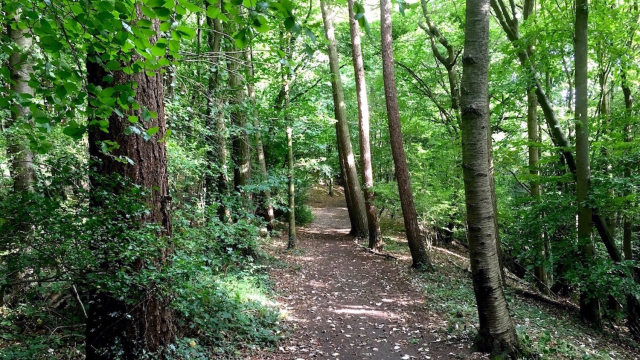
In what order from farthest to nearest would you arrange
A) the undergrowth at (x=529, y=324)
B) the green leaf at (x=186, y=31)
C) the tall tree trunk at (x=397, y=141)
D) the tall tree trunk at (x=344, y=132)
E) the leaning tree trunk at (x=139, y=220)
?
the tall tree trunk at (x=344, y=132) < the tall tree trunk at (x=397, y=141) < the undergrowth at (x=529, y=324) < the leaning tree trunk at (x=139, y=220) < the green leaf at (x=186, y=31)

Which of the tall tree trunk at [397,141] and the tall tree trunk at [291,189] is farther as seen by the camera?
the tall tree trunk at [291,189]

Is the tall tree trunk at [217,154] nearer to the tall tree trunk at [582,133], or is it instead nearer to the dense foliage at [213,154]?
the dense foliage at [213,154]

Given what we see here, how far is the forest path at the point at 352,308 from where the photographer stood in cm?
512

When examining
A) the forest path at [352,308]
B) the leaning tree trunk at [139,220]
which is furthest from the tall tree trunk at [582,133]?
the leaning tree trunk at [139,220]

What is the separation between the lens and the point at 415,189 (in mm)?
11258

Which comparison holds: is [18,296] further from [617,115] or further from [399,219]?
[399,219]

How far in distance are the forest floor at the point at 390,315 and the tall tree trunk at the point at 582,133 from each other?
147cm

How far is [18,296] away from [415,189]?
32.1 ft

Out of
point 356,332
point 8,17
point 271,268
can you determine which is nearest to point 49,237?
point 8,17

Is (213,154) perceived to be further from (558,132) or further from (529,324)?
(558,132)

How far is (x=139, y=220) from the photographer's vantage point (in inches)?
130

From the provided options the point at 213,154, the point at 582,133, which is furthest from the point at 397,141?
the point at 213,154

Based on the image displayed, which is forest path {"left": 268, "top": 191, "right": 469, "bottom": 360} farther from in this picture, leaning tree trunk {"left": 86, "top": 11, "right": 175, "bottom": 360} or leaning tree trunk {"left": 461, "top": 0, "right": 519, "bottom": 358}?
leaning tree trunk {"left": 86, "top": 11, "right": 175, "bottom": 360}

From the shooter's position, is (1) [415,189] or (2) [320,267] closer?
(2) [320,267]
